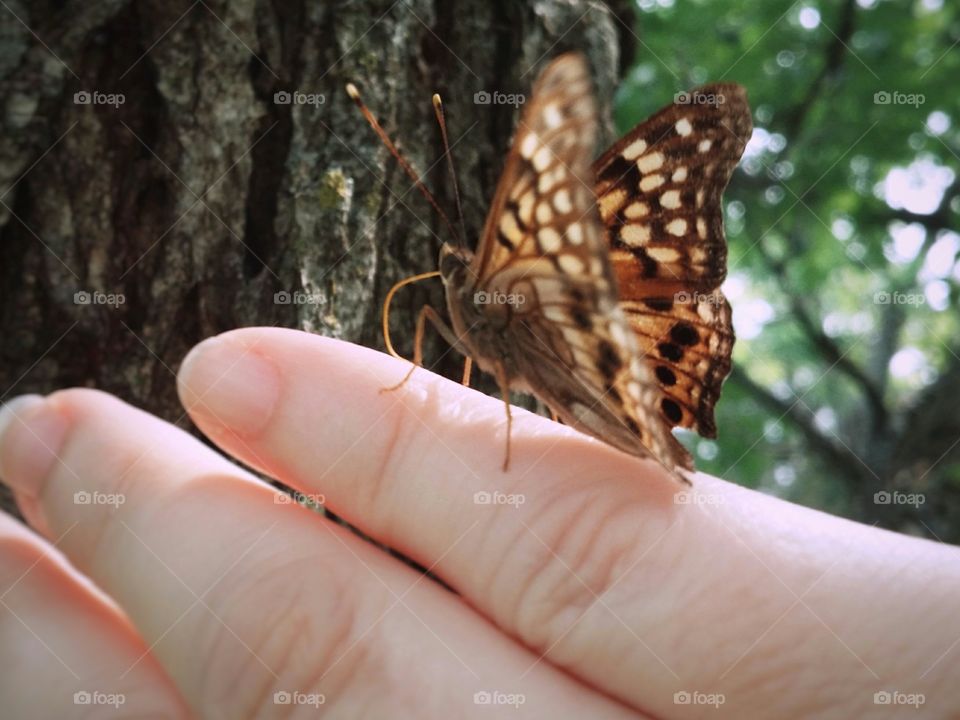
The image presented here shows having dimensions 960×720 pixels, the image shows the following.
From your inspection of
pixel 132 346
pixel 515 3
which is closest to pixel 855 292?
pixel 515 3

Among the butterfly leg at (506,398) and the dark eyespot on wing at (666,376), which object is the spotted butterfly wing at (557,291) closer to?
the butterfly leg at (506,398)

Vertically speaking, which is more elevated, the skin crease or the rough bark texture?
the rough bark texture

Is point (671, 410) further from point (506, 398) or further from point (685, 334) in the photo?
point (506, 398)

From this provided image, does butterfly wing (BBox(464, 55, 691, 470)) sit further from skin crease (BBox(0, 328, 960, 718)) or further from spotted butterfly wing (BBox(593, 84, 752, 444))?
spotted butterfly wing (BBox(593, 84, 752, 444))

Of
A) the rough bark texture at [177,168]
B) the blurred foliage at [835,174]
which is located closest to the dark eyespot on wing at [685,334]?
the rough bark texture at [177,168]

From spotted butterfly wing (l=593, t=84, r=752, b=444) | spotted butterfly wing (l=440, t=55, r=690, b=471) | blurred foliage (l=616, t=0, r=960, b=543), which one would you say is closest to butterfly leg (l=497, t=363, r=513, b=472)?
spotted butterfly wing (l=440, t=55, r=690, b=471)

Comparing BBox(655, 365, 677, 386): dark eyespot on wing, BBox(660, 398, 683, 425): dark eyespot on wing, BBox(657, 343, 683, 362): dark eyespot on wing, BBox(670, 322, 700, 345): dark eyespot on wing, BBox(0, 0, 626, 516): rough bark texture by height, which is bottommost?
BBox(660, 398, 683, 425): dark eyespot on wing
